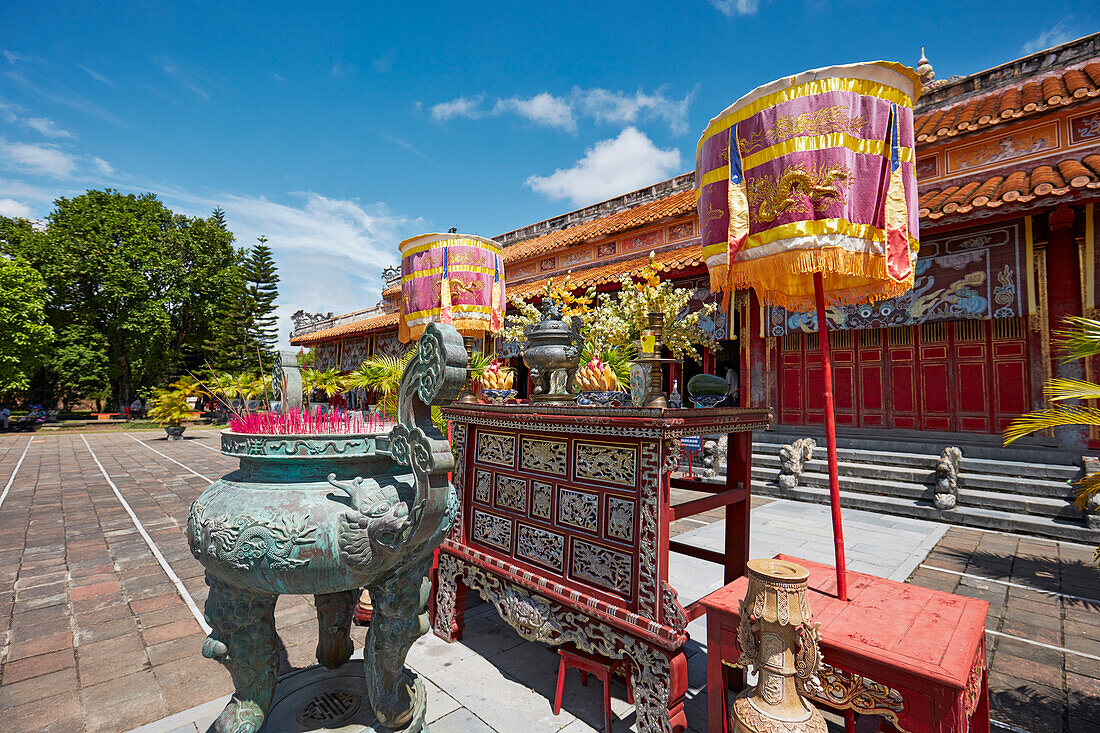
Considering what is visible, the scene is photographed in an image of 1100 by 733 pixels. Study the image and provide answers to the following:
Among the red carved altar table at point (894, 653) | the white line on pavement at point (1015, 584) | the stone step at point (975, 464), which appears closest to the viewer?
the red carved altar table at point (894, 653)

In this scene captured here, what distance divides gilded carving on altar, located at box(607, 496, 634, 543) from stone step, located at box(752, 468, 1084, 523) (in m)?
6.56

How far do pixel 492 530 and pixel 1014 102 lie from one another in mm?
10443

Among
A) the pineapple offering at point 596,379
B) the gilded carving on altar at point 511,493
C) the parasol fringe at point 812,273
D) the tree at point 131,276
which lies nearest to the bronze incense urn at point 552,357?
the pineapple offering at point 596,379

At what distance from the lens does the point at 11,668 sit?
9.71 feet

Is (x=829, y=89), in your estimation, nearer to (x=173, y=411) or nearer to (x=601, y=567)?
(x=601, y=567)

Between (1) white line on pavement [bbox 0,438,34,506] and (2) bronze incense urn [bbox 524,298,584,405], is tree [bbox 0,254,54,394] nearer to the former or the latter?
(1) white line on pavement [bbox 0,438,34,506]

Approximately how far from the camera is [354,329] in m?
20.1

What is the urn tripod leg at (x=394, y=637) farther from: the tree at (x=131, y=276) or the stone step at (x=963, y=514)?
the tree at (x=131, y=276)

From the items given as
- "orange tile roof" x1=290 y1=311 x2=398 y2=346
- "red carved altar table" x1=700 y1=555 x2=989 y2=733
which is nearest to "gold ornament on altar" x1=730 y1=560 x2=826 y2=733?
"red carved altar table" x1=700 y1=555 x2=989 y2=733

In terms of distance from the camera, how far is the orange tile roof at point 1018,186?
19.0 ft

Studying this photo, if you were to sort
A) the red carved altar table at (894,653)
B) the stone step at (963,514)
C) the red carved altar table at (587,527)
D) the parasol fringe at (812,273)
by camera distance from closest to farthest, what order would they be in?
1. the red carved altar table at (894,653)
2. the parasol fringe at (812,273)
3. the red carved altar table at (587,527)
4. the stone step at (963,514)

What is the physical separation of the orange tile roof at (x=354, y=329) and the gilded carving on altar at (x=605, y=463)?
15803mm

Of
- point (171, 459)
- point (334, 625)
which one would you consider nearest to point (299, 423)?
point (334, 625)

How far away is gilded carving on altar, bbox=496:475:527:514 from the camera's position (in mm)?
3051
